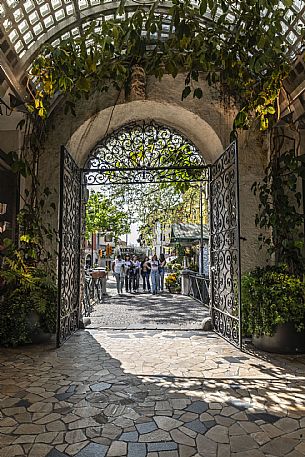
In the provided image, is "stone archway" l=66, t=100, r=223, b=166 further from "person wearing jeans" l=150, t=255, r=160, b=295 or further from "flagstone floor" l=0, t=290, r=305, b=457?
"person wearing jeans" l=150, t=255, r=160, b=295

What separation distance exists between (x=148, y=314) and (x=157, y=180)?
9.94 feet

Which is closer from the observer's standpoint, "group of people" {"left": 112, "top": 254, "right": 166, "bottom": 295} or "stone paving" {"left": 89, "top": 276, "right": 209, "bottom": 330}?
"stone paving" {"left": 89, "top": 276, "right": 209, "bottom": 330}

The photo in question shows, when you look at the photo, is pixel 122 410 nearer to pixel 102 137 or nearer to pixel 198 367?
pixel 198 367

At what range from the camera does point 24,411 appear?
2805mm

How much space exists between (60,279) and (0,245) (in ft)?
3.47

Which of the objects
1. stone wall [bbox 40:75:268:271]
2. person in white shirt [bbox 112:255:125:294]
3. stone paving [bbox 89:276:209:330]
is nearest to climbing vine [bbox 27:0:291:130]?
stone wall [bbox 40:75:268:271]

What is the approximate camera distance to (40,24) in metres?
4.40

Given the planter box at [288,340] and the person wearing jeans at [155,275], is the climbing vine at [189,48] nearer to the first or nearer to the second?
the planter box at [288,340]

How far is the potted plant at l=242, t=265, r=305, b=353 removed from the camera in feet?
14.1

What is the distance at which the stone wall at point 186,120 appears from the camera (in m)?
5.41

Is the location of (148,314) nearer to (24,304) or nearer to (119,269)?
(24,304)

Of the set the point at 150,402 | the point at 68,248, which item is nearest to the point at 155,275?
the point at 68,248

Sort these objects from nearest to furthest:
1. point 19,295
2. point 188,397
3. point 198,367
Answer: point 188,397, point 198,367, point 19,295

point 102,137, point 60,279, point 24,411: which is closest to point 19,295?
point 60,279
